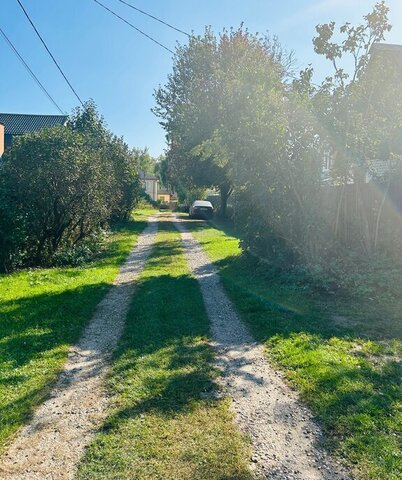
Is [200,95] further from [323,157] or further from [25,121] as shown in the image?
[25,121]

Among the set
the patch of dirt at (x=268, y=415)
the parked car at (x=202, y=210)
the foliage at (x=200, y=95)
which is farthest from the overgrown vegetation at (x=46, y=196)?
the parked car at (x=202, y=210)

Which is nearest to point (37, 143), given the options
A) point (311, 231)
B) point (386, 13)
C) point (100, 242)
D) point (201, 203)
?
point (100, 242)

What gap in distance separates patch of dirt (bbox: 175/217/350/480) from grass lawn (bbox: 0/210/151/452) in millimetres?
1848

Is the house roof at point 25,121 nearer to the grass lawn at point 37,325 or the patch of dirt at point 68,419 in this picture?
the grass lawn at point 37,325

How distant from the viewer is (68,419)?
3285 millimetres

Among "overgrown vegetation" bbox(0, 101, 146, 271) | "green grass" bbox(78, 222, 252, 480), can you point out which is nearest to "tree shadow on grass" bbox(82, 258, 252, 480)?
"green grass" bbox(78, 222, 252, 480)

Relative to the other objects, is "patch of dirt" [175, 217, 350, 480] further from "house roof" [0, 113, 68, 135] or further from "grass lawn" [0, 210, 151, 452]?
"house roof" [0, 113, 68, 135]

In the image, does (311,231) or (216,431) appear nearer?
(216,431)

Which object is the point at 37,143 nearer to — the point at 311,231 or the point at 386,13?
the point at 311,231

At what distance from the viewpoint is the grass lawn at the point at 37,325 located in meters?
3.63

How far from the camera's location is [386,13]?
27.8 feet

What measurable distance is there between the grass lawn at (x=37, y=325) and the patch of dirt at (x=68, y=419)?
0.12 metres

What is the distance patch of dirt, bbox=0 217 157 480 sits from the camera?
2.69m

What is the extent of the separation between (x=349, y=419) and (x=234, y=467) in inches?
44.9
